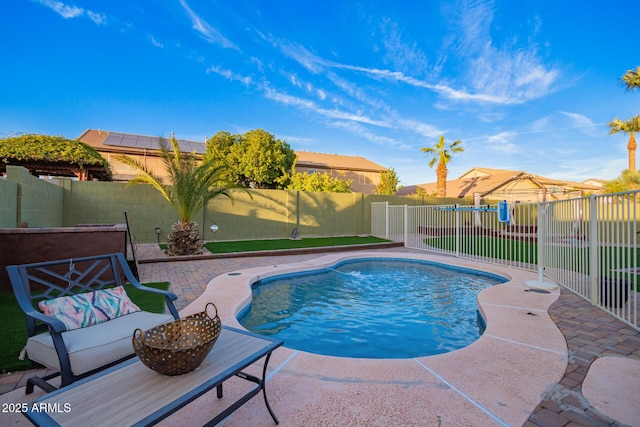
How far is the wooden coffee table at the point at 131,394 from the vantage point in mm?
1439

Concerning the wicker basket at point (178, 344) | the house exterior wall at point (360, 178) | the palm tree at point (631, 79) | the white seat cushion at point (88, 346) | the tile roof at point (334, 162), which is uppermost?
the palm tree at point (631, 79)

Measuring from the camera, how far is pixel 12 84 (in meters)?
14.0

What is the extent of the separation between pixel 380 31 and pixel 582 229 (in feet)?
39.4

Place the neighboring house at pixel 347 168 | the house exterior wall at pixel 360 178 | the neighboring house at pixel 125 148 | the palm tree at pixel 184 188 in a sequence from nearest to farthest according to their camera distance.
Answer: the palm tree at pixel 184 188, the neighboring house at pixel 125 148, the neighboring house at pixel 347 168, the house exterior wall at pixel 360 178

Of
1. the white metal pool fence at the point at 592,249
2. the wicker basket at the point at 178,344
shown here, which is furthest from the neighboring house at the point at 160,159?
the white metal pool fence at the point at 592,249

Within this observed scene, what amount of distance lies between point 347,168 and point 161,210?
21.5m

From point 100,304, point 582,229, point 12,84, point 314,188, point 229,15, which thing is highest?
point 229,15

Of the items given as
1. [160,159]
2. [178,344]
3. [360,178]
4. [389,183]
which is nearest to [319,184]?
[389,183]

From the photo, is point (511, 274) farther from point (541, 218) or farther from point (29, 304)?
point (29, 304)

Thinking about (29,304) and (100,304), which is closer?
(29,304)

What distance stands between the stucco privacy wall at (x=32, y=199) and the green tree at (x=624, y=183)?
28.1 meters

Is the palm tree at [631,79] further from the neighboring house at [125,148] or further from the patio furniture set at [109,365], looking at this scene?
the neighboring house at [125,148]

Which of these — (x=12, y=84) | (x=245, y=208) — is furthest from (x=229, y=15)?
(x=12, y=84)

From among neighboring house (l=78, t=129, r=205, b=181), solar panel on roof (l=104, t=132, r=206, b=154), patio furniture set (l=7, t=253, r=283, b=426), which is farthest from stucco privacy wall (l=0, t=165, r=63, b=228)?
Result: solar panel on roof (l=104, t=132, r=206, b=154)
